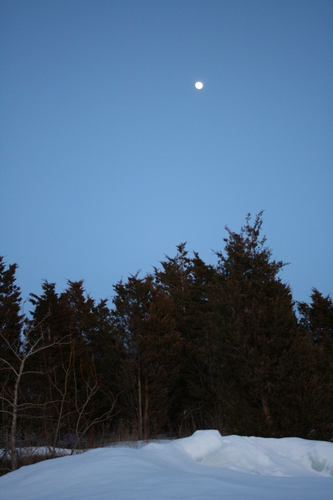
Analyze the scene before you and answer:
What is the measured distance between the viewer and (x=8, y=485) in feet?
9.62

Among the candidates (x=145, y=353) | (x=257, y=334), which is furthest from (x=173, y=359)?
(x=257, y=334)

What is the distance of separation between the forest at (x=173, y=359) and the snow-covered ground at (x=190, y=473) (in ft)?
6.77

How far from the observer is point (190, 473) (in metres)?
2.84

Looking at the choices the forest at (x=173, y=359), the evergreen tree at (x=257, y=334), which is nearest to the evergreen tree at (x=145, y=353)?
the forest at (x=173, y=359)

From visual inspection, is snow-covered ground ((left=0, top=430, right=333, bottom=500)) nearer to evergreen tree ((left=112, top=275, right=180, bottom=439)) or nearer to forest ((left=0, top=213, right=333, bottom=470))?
forest ((left=0, top=213, right=333, bottom=470))

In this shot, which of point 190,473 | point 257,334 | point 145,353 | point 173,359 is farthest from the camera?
point 173,359

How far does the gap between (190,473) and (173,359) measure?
11769 mm

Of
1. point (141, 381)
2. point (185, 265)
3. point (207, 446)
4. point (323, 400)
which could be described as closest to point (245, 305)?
point (323, 400)

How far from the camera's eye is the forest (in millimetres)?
7633

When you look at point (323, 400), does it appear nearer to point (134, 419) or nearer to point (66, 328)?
point (134, 419)

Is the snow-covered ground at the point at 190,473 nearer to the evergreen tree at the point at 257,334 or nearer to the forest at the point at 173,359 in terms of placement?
the forest at the point at 173,359

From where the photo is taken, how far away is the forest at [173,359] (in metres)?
7.63

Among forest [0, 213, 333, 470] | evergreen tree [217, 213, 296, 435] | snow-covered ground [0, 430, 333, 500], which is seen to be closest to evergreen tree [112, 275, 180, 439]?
forest [0, 213, 333, 470]

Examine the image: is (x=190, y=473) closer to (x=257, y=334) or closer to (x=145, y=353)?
(x=257, y=334)
